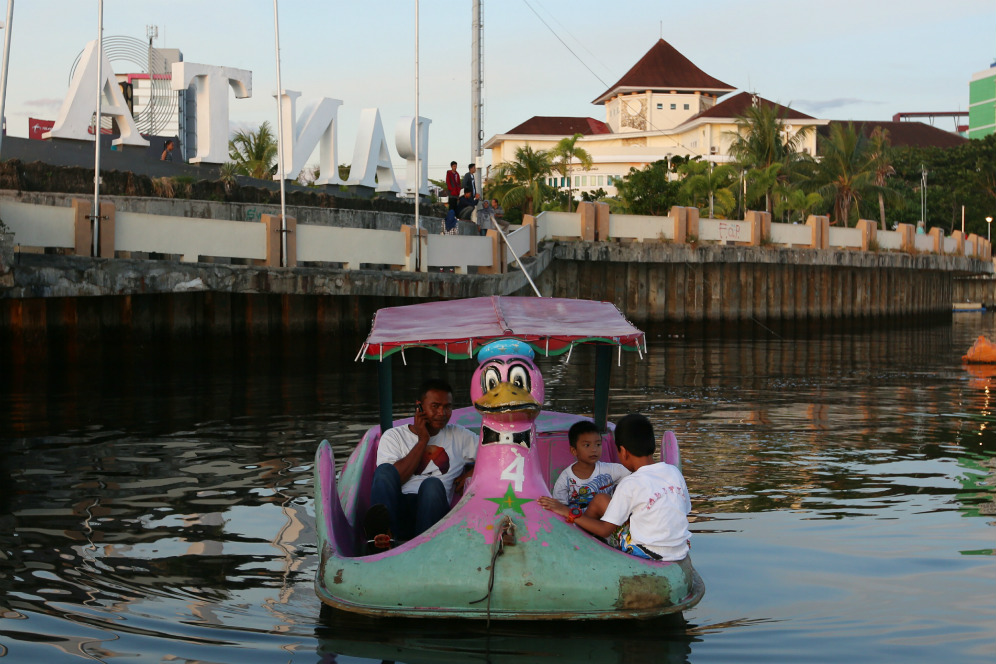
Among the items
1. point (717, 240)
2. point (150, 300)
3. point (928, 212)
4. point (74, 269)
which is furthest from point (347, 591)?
point (928, 212)

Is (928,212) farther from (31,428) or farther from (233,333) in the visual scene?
(31,428)

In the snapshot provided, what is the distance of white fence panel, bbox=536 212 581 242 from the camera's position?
32094 millimetres

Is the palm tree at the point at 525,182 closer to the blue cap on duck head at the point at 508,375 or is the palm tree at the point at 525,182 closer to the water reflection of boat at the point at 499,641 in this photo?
the blue cap on duck head at the point at 508,375

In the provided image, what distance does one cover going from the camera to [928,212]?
75.3 m

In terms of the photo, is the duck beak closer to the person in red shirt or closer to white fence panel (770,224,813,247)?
the person in red shirt

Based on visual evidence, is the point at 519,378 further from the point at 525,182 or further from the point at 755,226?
the point at 525,182

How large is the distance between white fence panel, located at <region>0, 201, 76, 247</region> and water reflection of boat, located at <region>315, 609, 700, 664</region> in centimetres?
1434

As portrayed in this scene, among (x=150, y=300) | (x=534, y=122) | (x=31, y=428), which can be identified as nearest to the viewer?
(x=31, y=428)

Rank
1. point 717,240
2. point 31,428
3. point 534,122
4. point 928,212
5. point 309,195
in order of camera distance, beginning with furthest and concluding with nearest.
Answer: point 534,122 < point 928,212 < point 717,240 < point 309,195 < point 31,428

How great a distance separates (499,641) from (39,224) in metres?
15.6

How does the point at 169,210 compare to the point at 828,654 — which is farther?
the point at 169,210

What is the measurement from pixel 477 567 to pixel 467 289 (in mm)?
19762

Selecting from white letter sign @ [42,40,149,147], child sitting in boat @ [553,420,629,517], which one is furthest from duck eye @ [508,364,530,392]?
white letter sign @ [42,40,149,147]

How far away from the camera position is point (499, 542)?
639cm
